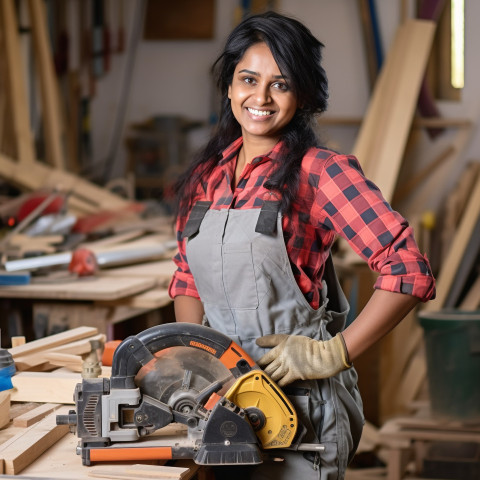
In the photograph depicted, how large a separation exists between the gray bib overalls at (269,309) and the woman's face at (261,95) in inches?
9.3

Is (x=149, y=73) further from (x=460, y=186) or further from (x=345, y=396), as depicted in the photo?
(x=345, y=396)

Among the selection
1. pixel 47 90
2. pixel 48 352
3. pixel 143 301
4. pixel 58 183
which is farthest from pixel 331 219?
pixel 47 90

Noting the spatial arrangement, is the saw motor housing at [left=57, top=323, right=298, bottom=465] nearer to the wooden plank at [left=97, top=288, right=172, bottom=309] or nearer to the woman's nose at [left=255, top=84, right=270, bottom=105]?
the woman's nose at [left=255, top=84, right=270, bottom=105]

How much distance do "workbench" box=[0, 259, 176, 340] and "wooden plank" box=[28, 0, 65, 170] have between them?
3340 mm

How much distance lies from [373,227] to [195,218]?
1.54 ft

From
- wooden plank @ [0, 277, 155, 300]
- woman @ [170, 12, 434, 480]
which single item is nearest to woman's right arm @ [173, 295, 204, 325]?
woman @ [170, 12, 434, 480]

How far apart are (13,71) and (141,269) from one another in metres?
2.82

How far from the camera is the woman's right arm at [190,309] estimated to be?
2.32 metres

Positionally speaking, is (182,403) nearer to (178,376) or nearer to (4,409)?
(178,376)

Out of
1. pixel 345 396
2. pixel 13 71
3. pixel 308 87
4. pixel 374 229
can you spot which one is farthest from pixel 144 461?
pixel 13 71

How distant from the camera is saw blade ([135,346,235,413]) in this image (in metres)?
1.78

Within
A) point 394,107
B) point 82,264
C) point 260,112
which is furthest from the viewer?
point 394,107

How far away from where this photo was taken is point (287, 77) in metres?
2.05

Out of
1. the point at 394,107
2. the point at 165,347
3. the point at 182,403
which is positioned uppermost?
the point at 394,107
